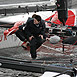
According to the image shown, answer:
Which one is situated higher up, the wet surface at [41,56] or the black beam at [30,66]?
the black beam at [30,66]

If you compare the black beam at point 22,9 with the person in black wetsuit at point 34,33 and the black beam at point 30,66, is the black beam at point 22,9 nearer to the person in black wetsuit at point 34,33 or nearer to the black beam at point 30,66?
the person in black wetsuit at point 34,33

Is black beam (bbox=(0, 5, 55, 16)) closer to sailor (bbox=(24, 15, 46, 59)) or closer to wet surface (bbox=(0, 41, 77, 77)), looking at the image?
wet surface (bbox=(0, 41, 77, 77))

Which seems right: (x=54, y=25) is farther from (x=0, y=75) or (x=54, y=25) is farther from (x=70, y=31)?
(x=0, y=75)

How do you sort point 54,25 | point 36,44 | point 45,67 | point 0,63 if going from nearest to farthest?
point 45,67 < point 0,63 < point 36,44 < point 54,25

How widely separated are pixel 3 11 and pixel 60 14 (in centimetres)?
137

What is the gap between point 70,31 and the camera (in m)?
5.08

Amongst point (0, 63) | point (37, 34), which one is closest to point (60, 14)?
point (37, 34)

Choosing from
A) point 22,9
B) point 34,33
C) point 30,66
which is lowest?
point 30,66

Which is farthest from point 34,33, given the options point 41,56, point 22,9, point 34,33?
point 22,9

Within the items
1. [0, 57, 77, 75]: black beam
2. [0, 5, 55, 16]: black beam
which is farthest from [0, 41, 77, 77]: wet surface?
[0, 5, 55, 16]: black beam

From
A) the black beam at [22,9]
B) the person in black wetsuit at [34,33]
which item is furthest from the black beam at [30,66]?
the black beam at [22,9]

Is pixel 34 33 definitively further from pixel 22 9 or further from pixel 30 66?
pixel 22 9

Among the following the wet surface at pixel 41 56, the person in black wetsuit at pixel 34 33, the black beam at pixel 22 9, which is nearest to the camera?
the wet surface at pixel 41 56

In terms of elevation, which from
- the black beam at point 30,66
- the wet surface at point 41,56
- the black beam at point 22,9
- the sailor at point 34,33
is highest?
the black beam at point 22,9
